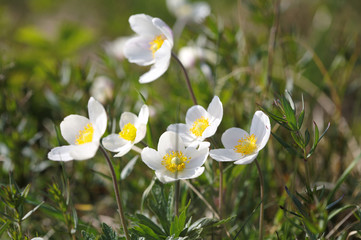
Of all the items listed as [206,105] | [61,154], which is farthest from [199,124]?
[206,105]

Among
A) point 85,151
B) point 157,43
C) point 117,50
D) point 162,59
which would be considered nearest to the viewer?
point 85,151

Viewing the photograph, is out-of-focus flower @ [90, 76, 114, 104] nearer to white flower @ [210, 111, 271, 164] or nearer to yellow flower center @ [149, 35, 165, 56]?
yellow flower center @ [149, 35, 165, 56]

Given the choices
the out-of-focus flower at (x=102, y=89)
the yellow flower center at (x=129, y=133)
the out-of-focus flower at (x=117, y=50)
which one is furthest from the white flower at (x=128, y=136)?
the out-of-focus flower at (x=117, y=50)

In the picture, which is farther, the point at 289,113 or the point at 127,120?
the point at 127,120

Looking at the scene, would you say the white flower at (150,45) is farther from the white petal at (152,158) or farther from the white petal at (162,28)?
the white petal at (152,158)

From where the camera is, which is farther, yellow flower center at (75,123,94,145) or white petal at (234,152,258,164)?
yellow flower center at (75,123,94,145)

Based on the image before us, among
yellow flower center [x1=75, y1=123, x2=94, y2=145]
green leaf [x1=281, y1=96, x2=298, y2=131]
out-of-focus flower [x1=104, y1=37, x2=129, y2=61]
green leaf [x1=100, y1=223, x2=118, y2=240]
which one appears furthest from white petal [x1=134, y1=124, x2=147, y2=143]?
out-of-focus flower [x1=104, y1=37, x2=129, y2=61]

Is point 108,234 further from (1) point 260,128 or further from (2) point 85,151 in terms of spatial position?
(1) point 260,128
